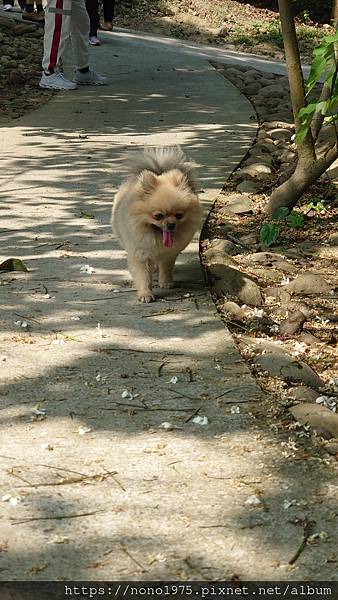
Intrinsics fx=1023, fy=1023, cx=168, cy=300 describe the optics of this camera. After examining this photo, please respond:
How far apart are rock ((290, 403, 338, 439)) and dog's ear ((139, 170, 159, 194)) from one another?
1.81 meters

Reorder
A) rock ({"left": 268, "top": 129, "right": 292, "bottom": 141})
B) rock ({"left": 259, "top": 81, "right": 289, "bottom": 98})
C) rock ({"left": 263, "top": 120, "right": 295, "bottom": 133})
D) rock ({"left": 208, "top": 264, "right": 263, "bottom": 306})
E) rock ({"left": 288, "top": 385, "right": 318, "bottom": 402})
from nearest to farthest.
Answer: rock ({"left": 288, "top": 385, "right": 318, "bottom": 402})
rock ({"left": 208, "top": 264, "right": 263, "bottom": 306})
rock ({"left": 268, "top": 129, "right": 292, "bottom": 141})
rock ({"left": 263, "top": 120, "right": 295, "bottom": 133})
rock ({"left": 259, "top": 81, "right": 289, "bottom": 98})

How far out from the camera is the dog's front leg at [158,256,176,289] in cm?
596

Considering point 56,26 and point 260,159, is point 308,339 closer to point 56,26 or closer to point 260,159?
point 260,159

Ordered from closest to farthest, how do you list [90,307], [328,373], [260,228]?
[328,373], [90,307], [260,228]

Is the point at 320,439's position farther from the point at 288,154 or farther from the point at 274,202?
the point at 288,154

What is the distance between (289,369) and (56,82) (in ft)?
28.5

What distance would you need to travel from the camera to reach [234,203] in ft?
26.7

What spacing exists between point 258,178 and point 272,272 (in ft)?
8.24

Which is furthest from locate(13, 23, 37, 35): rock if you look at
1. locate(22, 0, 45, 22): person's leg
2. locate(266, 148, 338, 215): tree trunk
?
locate(266, 148, 338, 215): tree trunk

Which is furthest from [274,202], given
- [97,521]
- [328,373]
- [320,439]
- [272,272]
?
[97,521]

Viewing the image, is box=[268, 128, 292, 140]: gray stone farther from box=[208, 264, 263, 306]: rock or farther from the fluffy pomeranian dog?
the fluffy pomeranian dog

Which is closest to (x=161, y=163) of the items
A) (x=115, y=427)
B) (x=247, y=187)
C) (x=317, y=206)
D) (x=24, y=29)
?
(x=115, y=427)

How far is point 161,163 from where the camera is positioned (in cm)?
594

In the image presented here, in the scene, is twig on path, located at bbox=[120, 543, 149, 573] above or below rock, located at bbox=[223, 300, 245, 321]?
above
